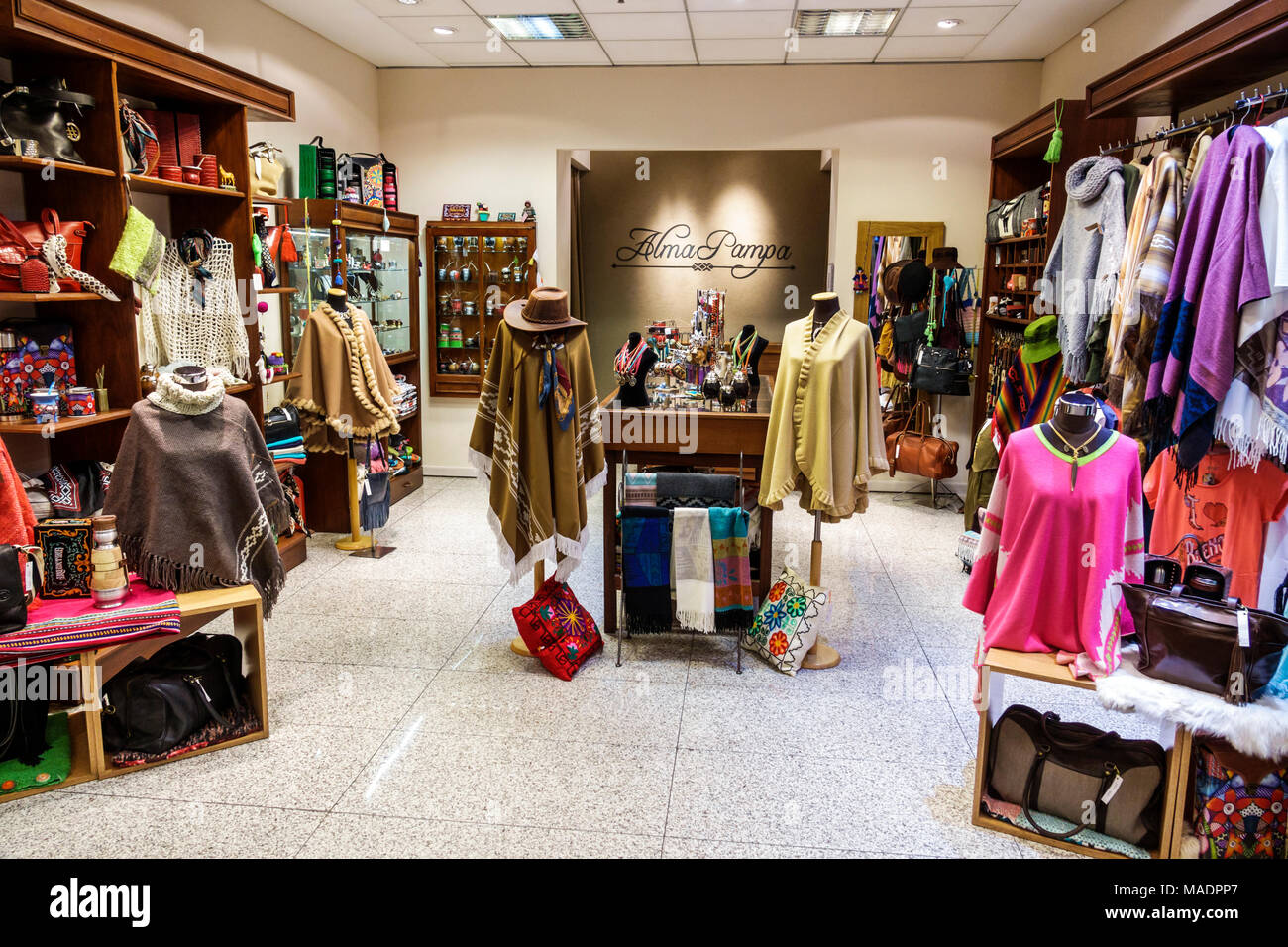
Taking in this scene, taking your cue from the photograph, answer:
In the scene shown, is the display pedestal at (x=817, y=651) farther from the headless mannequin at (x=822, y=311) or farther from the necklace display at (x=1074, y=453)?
the necklace display at (x=1074, y=453)

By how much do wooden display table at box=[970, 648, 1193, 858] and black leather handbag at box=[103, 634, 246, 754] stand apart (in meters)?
2.49

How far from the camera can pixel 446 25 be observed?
6.05 metres

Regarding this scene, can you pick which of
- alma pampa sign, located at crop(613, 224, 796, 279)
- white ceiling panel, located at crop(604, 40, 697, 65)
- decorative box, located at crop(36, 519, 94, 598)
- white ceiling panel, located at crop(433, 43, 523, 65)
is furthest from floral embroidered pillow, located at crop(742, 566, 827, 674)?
white ceiling panel, located at crop(433, 43, 523, 65)

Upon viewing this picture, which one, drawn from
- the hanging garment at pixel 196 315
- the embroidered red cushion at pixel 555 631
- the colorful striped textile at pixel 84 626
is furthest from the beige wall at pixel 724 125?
the colorful striped textile at pixel 84 626

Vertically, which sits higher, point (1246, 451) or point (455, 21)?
point (455, 21)

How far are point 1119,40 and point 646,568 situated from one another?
431 cm

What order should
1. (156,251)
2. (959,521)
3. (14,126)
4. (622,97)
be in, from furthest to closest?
(622,97) < (959,521) < (156,251) < (14,126)

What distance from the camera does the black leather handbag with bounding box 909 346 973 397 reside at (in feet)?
20.8

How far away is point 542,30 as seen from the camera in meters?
6.20

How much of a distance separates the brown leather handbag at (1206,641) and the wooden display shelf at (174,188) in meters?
4.16
